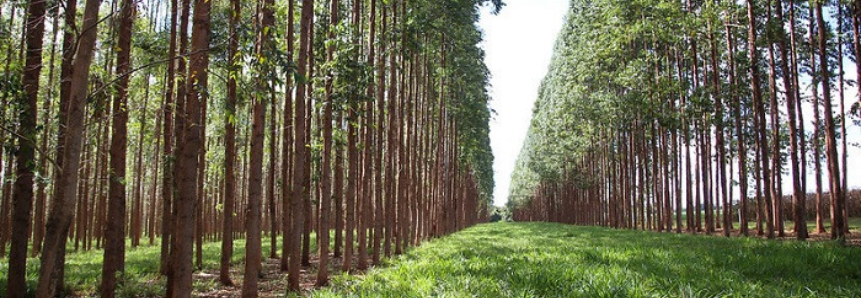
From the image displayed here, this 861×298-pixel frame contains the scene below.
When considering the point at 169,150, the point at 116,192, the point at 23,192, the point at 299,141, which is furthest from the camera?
the point at 169,150

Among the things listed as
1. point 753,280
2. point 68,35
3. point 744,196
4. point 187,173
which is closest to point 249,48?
point 187,173

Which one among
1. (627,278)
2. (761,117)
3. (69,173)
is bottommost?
(627,278)

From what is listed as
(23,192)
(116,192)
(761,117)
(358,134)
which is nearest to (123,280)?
(116,192)

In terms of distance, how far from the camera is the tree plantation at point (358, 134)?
5.42m

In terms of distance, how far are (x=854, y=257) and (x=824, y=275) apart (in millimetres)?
1225

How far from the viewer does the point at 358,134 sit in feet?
51.7

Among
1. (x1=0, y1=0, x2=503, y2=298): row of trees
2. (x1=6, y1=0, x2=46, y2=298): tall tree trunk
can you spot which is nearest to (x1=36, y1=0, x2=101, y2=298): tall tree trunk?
(x1=0, y1=0, x2=503, y2=298): row of trees

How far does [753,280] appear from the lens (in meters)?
5.58

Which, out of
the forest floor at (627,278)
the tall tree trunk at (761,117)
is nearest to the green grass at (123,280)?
the forest floor at (627,278)

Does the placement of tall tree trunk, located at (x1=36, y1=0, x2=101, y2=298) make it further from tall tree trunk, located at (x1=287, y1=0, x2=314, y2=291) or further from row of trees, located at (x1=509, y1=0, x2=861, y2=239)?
row of trees, located at (x1=509, y1=0, x2=861, y2=239)

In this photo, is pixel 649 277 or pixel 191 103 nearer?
pixel 649 277

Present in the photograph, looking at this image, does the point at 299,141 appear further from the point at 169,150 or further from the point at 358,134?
the point at 358,134

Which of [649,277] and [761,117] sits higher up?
[761,117]

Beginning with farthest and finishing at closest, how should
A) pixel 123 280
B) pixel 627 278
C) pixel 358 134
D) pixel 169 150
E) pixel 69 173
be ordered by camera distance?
pixel 358 134 < pixel 169 150 < pixel 123 280 < pixel 627 278 < pixel 69 173
